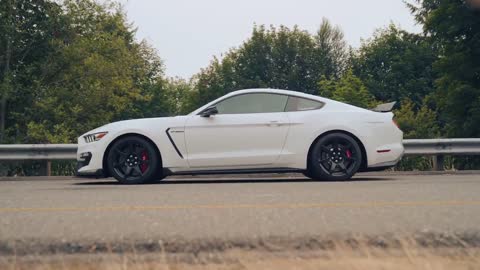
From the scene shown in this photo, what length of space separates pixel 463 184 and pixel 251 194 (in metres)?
2.51

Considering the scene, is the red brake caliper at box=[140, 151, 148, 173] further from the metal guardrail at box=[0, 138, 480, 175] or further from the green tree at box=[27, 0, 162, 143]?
the green tree at box=[27, 0, 162, 143]

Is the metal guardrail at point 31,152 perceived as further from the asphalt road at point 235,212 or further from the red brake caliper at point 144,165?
the asphalt road at point 235,212

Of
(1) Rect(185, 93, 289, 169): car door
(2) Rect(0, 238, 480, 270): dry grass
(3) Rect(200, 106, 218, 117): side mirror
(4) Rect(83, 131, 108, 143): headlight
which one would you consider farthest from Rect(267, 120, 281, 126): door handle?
(2) Rect(0, 238, 480, 270): dry grass

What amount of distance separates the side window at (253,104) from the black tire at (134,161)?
109 centimetres

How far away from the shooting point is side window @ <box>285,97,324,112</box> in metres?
9.54

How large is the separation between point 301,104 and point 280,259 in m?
6.15

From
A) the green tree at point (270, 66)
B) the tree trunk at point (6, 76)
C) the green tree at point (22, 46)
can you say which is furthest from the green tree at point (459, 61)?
→ the green tree at point (270, 66)

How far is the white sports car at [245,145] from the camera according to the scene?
→ 9.26 meters

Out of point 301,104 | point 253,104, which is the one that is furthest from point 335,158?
point 253,104

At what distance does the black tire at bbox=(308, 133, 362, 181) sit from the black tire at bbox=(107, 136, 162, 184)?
2.03 meters

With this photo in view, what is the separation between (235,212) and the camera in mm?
5312

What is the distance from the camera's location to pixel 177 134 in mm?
9336

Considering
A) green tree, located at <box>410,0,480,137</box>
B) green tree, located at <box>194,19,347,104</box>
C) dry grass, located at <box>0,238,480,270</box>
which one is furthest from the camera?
green tree, located at <box>194,19,347,104</box>

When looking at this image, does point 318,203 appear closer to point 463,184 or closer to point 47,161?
point 463,184
